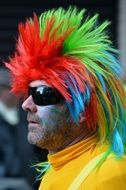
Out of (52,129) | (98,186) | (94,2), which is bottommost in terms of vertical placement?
(98,186)

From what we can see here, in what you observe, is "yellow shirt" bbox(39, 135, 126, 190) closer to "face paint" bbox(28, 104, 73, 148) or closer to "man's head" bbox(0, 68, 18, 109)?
"face paint" bbox(28, 104, 73, 148)

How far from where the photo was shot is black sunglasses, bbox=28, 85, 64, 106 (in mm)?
3523

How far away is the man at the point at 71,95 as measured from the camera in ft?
11.4

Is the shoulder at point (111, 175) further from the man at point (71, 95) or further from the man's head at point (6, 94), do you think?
the man's head at point (6, 94)

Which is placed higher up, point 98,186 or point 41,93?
point 41,93

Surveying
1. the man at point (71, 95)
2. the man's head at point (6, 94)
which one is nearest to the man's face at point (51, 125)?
the man at point (71, 95)

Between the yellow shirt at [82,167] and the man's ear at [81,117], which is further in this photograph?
the man's ear at [81,117]

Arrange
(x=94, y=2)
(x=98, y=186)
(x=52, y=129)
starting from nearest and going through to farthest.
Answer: (x=98, y=186), (x=52, y=129), (x=94, y=2)

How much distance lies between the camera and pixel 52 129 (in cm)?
353

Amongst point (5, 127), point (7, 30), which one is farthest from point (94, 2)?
point (5, 127)

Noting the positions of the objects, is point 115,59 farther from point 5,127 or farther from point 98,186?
point 5,127

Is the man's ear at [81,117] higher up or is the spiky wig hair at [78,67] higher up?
the spiky wig hair at [78,67]

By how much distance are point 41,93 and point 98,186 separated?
1.66 feet

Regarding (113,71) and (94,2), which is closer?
(113,71)
